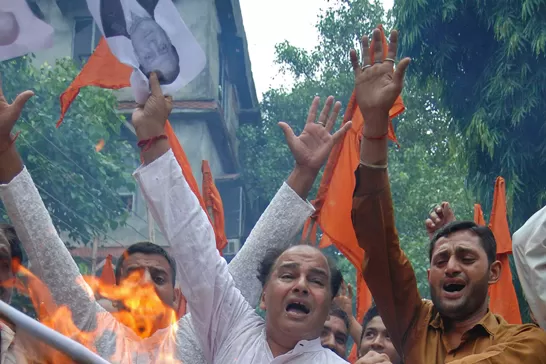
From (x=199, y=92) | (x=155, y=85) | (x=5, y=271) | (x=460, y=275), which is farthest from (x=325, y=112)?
(x=199, y=92)

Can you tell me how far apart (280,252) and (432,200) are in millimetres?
11391

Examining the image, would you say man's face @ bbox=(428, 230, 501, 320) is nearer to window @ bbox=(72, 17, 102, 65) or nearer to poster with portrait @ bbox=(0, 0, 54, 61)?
poster with portrait @ bbox=(0, 0, 54, 61)

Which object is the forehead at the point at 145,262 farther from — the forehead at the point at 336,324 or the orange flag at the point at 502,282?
the orange flag at the point at 502,282

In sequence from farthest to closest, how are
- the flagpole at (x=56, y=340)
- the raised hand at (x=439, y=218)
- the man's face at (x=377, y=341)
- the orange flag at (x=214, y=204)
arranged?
the orange flag at (x=214, y=204) → the man's face at (x=377, y=341) → the raised hand at (x=439, y=218) → the flagpole at (x=56, y=340)

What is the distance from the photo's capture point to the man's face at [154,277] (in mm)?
3570

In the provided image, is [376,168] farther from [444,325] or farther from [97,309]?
[97,309]

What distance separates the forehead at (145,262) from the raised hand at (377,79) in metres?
1.19

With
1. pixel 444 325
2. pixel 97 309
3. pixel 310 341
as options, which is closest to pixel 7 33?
pixel 97 309

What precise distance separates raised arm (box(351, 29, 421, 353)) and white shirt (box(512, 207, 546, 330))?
1.49ft

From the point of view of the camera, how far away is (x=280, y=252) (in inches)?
136

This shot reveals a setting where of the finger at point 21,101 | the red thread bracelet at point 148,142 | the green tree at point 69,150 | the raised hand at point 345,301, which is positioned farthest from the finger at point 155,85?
the green tree at point 69,150

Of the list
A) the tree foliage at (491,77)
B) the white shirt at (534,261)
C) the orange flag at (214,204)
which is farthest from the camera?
the tree foliage at (491,77)

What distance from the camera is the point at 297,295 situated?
3.18 m

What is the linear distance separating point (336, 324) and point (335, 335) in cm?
6
